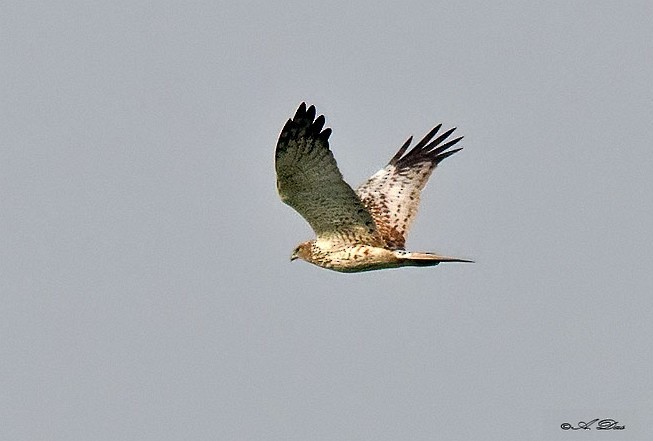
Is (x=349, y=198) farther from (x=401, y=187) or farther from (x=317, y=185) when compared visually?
(x=401, y=187)

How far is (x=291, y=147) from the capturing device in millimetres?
13617

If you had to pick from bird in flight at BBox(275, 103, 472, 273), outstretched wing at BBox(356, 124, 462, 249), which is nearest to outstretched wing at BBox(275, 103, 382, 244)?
bird in flight at BBox(275, 103, 472, 273)

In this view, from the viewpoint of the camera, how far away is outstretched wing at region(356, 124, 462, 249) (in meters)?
16.1

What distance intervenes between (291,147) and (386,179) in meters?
3.52

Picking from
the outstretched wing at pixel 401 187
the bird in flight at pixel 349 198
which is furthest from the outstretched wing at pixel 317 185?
the outstretched wing at pixel 401 187

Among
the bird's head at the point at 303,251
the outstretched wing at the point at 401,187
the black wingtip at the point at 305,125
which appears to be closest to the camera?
the black wingtip at the point at 305,125

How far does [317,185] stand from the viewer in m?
14.1

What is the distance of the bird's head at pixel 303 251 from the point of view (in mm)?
15470

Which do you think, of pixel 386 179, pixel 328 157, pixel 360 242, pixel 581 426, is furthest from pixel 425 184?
pixel 581 426

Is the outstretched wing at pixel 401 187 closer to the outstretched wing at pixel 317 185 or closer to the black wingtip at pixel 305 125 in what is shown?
the outstretched wing at pixel 317 185

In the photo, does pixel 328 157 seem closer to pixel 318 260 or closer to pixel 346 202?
pixel 346 202

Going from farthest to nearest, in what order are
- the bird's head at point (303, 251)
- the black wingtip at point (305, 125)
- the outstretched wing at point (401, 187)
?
the outstretched wing at point (401, 187), the bird's head at point (303, 251), the black wingtip at point (305, 125)

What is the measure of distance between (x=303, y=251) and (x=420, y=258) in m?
1.70

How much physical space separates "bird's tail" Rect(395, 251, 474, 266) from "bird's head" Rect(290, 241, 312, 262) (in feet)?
3.85
